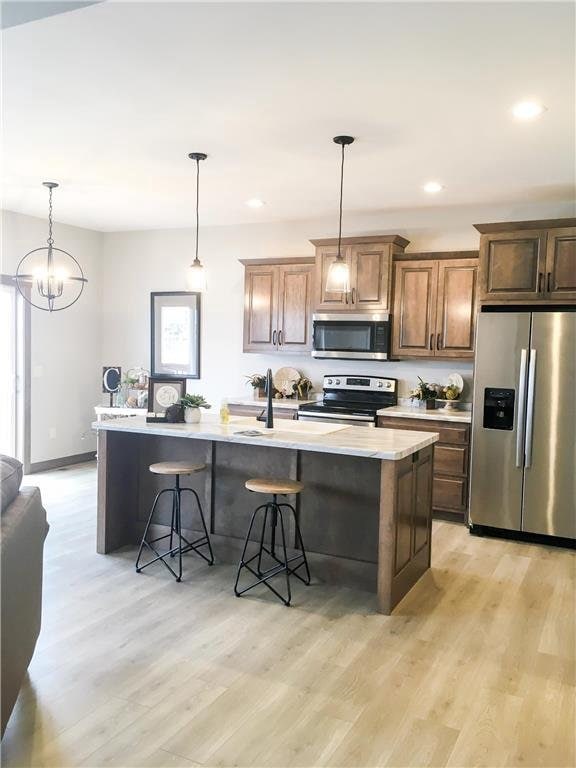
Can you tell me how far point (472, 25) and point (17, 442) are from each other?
5745 millimetres

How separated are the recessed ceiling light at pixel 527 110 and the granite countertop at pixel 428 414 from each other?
2.42m

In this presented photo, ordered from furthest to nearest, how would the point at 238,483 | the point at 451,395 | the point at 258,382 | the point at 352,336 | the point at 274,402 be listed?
the point at 258,382 < the point at 274,402 < the point at 352,336 < the point at 451,395 < the point at 238,483

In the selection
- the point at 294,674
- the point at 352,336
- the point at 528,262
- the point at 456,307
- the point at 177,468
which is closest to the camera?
the point at 294,674

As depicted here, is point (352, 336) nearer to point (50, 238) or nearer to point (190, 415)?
point (190, 415)

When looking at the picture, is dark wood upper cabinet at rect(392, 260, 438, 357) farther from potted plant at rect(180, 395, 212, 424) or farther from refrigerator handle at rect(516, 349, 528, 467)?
potted plant at rect(180, 395, 212, 424)

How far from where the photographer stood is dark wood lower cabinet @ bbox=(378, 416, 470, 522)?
16.5 ft

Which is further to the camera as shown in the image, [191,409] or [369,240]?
[369,240]

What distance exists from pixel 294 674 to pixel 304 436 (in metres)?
1.38

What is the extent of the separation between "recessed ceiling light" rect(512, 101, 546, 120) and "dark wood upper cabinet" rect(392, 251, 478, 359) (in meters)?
1.98

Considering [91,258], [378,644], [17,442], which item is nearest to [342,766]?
[378,644]

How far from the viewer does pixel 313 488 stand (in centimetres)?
379

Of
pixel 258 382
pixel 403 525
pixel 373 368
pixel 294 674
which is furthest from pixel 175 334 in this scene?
pixel 294 674

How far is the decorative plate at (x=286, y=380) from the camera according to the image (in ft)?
20.6

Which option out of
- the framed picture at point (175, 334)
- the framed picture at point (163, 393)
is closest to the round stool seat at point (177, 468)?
the framed picture at point (163, 393)
